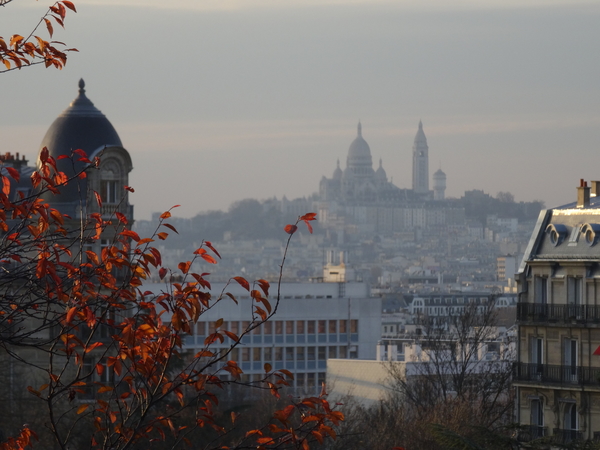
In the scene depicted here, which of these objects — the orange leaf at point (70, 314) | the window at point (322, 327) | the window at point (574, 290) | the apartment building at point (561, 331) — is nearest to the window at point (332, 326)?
the window at point (322, 327)

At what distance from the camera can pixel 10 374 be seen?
33469 millimetres

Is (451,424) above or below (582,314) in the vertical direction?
below

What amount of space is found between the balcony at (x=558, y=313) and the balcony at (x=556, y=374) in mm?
845

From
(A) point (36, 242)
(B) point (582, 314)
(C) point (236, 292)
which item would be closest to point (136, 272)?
(A) point (36, 242)

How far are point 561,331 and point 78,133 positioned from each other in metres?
14.0

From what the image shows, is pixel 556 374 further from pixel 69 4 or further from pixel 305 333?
pixel 305 333

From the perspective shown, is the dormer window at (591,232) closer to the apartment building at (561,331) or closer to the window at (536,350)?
the apartment building at (561,331)

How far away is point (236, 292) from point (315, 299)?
11.8 meters

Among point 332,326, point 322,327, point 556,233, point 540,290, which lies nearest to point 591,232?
point 556,233

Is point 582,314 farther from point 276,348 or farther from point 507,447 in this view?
point 276,348

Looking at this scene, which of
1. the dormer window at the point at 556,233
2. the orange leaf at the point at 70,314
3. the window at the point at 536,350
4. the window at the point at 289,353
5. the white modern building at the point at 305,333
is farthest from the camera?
the window at the point at 289,353

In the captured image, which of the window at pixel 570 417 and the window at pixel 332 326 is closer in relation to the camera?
the window at pixel 570 417

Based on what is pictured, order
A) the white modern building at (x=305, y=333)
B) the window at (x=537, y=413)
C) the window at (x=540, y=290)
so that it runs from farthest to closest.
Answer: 1. the white modern building at (x=305, y=333)
2. the window at (x=540, y=290)
3. the window at (x=537, y=413)

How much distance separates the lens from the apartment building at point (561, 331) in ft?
97.2
